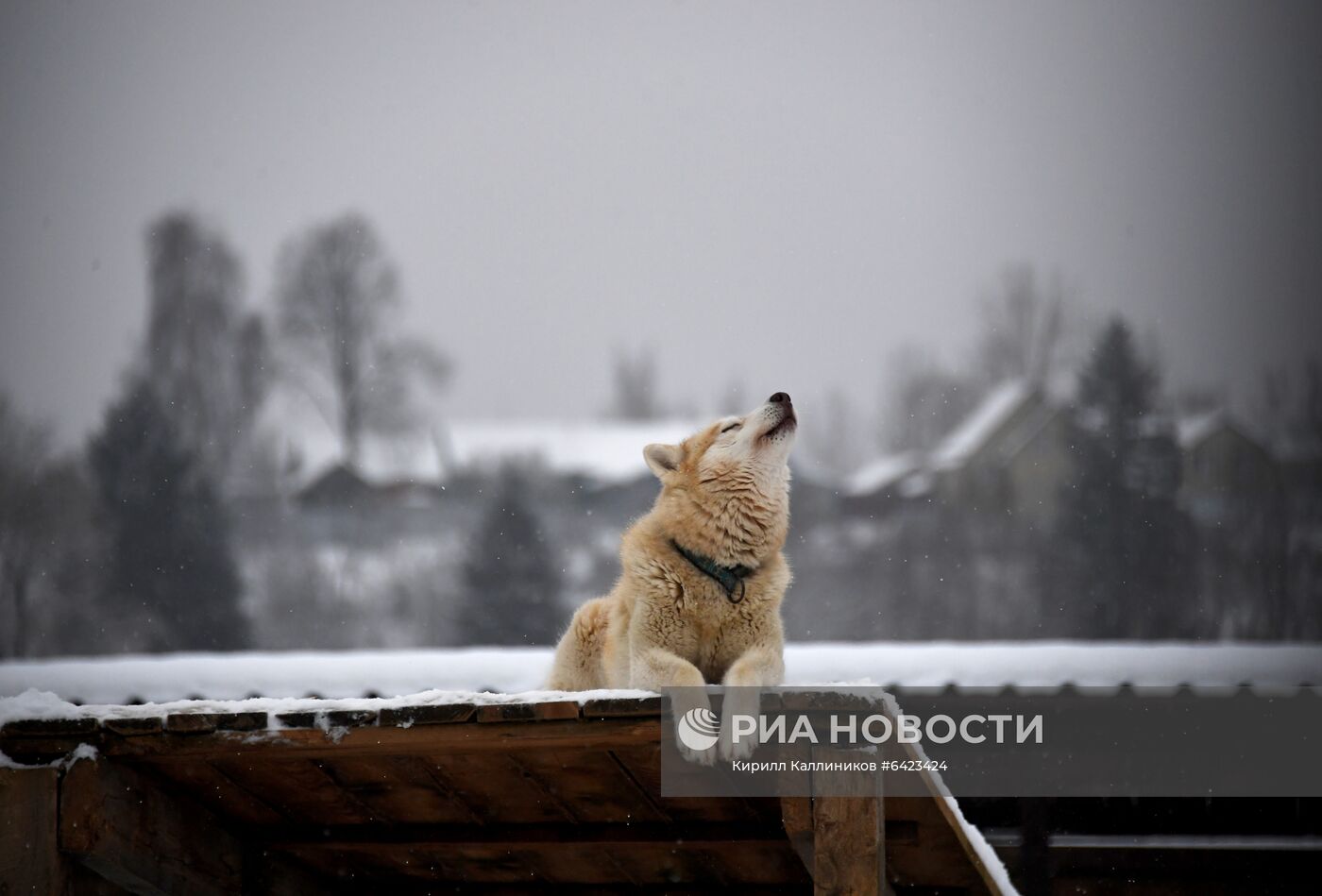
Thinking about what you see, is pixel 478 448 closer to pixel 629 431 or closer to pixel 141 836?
pixel 629 431

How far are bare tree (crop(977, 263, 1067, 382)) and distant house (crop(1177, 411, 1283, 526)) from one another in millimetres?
→ 7968

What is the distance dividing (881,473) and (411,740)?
49.4 metres

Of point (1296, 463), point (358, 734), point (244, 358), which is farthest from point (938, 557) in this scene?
point (358, 734)

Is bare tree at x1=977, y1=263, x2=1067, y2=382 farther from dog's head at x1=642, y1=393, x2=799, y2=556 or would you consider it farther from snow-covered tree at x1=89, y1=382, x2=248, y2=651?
dog's head at x1=642, y1=393, x2=799, y2=556

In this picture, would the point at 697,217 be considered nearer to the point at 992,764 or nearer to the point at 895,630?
the point at 895,630

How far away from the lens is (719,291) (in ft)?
309

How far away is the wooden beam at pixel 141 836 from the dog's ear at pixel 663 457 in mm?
2443

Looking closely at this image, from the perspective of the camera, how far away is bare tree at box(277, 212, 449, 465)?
49844 millimetres

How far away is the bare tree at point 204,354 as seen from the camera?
45375mm

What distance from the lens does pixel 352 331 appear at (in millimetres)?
51281

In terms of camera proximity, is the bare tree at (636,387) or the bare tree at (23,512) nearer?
the bare tree at (23,512)

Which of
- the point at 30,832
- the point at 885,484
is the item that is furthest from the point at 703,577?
the point at 885,484

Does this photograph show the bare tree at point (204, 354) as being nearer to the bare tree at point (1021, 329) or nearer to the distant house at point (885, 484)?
the distant house at point (885, 484)

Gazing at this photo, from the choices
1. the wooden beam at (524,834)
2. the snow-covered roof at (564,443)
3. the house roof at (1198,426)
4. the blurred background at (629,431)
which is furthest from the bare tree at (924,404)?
the wooden beam at (524,834)
